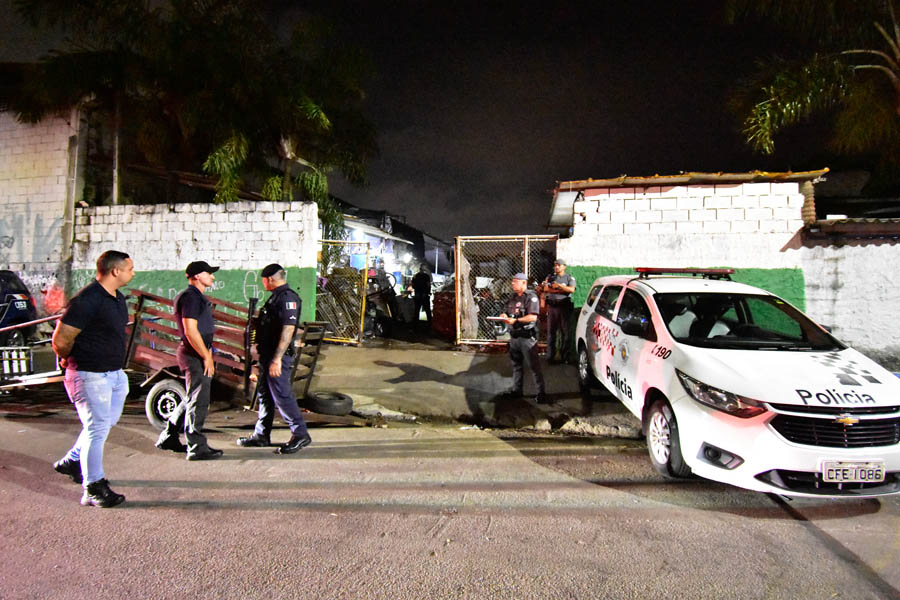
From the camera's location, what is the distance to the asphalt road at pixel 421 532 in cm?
255

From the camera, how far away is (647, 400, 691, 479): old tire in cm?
378

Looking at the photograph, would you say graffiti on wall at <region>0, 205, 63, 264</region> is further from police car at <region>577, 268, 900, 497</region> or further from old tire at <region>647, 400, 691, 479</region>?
old tire at <region>647, 400, 691, 479</region>

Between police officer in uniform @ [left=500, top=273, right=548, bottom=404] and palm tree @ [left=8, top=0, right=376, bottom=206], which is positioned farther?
palm tree @ [left=8, top=0, right=376, bottom=206]

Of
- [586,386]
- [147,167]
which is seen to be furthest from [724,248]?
[147,167]

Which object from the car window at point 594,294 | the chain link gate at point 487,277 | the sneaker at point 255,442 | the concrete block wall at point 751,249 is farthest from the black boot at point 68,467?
the concrete block wall at point 751,249

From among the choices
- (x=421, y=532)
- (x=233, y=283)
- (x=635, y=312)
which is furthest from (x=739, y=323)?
(x=233, y=283)

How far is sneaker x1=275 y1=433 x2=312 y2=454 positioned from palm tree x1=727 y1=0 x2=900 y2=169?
8288 millimetres

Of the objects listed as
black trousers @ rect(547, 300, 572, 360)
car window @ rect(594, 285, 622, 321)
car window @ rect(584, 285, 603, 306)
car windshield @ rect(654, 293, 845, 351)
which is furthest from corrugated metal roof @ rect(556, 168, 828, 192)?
car windshield @ rect(654, 293, 845, 351)

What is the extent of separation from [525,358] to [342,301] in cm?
558

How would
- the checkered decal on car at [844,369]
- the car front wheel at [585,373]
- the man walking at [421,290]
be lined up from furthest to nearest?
1. the man walking at [421,290]
2. the car front wheel at [585,373]
3. the checkered decal on car at [844,369]

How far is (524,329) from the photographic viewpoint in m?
6.26

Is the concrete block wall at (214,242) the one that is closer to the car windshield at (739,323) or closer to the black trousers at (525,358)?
the black trousers at (525,358)

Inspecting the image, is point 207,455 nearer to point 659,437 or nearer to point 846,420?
point 659,437

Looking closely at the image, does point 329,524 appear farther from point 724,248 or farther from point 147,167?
point 147,167
